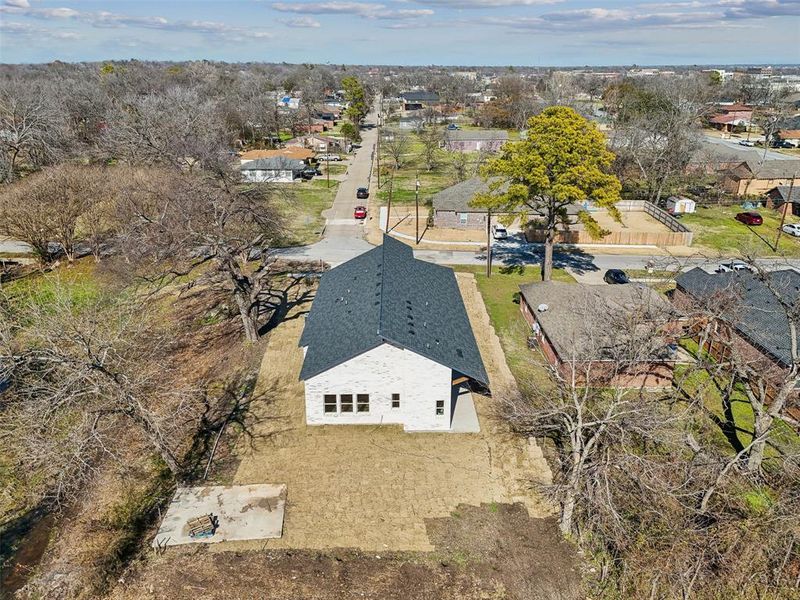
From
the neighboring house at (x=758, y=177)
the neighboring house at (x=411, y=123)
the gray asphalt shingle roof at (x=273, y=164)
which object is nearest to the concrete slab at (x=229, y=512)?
the gray asphalt shingle roof at (x=273, y=164)

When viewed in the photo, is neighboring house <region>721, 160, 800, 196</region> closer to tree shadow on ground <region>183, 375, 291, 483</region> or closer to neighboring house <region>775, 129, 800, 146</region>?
neighboring house <region>775, 129, 800, 146</region>

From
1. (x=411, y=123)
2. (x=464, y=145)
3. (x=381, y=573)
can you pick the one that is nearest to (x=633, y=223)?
(x=464, y=145)

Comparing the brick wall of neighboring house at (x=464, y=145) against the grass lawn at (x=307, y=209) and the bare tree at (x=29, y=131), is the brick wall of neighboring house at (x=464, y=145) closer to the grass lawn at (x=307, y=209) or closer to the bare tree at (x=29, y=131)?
the grass lawn at (x=307, y=209)

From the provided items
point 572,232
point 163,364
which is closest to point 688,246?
point 572,232

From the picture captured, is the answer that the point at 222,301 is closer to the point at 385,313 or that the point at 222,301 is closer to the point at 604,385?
the point at 385,313

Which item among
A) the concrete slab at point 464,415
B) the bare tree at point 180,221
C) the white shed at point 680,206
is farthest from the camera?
the white shed at point 680,206

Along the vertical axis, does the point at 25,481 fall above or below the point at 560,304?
below

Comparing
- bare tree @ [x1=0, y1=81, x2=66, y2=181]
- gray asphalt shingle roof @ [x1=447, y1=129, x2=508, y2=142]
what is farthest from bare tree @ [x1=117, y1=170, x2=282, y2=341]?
gray asphalt shingle roof @ [x1=447, y1=129, x2=508, y2=142]
